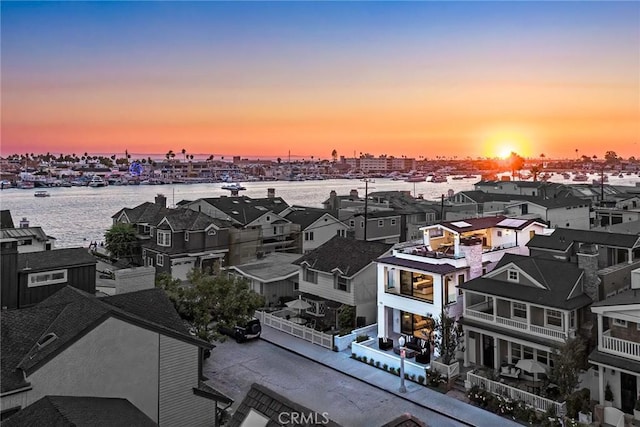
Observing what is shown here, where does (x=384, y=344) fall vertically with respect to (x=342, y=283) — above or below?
below

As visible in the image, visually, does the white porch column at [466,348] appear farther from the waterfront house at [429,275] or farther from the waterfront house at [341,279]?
→ the waterfront house at [341,279]

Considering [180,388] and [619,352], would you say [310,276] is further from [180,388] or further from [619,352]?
[619,352]

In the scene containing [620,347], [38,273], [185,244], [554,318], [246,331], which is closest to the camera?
[620,347]

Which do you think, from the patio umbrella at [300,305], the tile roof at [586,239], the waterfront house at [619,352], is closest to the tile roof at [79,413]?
the waterfront house at [619,352]

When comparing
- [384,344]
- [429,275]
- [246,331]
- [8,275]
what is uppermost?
[8,275]

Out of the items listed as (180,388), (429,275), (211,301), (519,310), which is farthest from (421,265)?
(180,388)

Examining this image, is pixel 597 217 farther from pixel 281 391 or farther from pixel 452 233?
pixel 281 391
